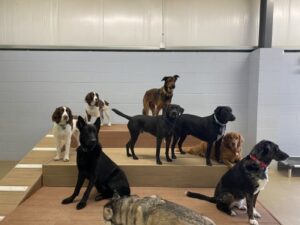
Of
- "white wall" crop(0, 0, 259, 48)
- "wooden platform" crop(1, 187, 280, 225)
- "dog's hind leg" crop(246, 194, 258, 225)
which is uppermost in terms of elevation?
"white wall" crop(0, 0, 259, 48)

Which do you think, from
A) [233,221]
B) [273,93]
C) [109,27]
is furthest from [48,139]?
[273,93]

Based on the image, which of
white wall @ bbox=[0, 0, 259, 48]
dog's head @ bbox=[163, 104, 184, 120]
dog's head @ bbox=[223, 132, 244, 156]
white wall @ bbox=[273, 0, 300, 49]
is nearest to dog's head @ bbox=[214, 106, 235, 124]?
dog's head @ bbox=[223, 132, 244, 156]

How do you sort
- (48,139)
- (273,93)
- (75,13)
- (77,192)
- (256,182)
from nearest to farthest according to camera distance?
(256,182)
(77,192)
(48,139)
(273,93)
(75,13)

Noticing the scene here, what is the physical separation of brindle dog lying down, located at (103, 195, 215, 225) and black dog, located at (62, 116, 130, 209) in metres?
0.60

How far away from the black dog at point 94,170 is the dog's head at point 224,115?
1025 millimetres

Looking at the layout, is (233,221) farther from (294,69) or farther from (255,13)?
(255,13)

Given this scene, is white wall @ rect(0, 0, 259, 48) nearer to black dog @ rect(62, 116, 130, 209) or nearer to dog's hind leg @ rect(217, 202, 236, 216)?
black dog @ rect(62, 116, 130, 209)

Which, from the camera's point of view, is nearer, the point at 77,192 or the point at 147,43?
the point at 77,192

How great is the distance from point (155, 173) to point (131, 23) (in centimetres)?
320

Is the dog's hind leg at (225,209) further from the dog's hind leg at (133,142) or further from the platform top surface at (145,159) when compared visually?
the dog's hind leg at (133,142)

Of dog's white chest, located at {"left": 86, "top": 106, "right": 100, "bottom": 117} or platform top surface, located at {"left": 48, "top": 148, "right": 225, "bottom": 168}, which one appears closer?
platform top surface, located at {"left": 48, "top": 148, "right": 225, "bottom": 168}

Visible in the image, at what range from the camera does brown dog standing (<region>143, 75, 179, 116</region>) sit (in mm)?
3188

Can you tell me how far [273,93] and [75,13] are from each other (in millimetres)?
3770

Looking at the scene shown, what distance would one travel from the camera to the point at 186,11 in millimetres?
5043
